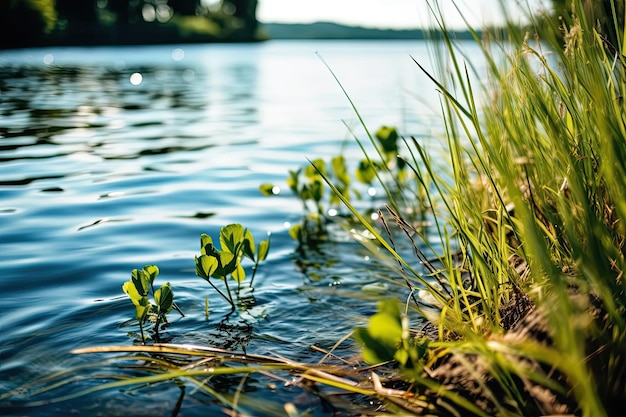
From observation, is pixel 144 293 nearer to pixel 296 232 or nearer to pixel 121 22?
pixel 296 232

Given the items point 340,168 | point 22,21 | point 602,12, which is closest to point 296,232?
point 340,168

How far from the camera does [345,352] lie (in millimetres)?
1891

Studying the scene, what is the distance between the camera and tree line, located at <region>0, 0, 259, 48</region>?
27.3 meters

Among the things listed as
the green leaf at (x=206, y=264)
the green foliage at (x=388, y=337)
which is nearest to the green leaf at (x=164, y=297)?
the green leaf at (x=206, y=264)

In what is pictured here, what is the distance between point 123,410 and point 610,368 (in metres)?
1.05

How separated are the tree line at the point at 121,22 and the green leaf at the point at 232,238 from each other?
2803cm

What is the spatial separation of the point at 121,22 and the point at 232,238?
51409 mm

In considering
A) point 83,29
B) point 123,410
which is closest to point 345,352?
point 123,410

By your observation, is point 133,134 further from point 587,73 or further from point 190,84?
point 190,84

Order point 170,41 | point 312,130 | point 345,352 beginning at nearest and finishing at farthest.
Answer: point 345,352, point 312,130, point 170,41

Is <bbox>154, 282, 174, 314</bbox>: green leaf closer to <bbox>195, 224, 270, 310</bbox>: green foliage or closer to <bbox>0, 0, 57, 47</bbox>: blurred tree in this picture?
<bbox>195, 224, 270, 310</bbox>: green foliage

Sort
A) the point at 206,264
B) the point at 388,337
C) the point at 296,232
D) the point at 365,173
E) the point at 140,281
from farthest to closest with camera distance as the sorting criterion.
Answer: the point at 365,173
the point at 296,232
the point at 206,264
the point at 140,281
the point at 388,337

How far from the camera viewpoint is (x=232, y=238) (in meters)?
1.98

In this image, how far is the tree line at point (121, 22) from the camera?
89.5ft
